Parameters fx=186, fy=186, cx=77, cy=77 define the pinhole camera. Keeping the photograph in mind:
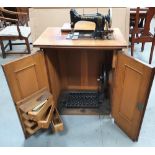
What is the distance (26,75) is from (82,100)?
0.84 metres

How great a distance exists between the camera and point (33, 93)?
156 cm

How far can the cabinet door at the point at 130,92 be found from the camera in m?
1.25

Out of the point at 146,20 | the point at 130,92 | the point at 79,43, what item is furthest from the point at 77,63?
the point at 146,20

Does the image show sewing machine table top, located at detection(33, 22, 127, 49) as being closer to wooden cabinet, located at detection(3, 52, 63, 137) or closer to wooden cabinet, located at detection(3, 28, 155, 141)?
wooden cabinet, located at detection(3, 28, 155, 141)

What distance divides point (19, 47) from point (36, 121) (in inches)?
98.1

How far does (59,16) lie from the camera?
2.41 m

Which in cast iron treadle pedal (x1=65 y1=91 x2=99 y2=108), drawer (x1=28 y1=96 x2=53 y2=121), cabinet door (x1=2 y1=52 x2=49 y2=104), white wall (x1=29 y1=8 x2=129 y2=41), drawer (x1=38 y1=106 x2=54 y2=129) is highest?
white wall (x1=29 y1=8 x2=129 y2=41)

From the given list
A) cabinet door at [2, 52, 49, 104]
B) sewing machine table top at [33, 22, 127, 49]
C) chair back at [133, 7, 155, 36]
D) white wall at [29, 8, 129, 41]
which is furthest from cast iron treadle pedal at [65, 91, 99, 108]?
chair back at [133, 7, 155, 36]

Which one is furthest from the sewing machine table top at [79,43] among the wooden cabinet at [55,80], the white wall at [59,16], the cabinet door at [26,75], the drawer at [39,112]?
the white wall at [59,16]

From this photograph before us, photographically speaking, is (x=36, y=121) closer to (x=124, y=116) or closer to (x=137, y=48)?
(x=124, y=116)

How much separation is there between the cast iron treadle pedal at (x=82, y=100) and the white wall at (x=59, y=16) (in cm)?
95

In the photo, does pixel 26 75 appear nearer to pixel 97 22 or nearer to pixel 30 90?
pixel 30 90

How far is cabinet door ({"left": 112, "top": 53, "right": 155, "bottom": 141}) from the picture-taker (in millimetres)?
1245

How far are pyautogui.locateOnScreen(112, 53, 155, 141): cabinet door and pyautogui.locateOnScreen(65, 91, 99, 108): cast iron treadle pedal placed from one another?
0.34 metres
